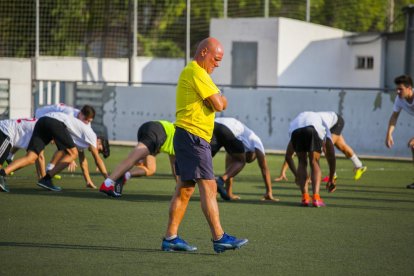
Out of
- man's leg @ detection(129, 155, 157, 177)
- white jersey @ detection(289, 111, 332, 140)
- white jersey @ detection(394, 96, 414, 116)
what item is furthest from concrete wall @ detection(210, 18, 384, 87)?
white jersey @ detection(289, 111, 332, 140)

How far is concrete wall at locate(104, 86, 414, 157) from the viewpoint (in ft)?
70.0

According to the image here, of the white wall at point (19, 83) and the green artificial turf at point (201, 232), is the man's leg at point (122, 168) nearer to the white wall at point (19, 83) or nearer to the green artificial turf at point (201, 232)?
the green artificial turf at point (201, 232)

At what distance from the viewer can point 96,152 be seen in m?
13.5

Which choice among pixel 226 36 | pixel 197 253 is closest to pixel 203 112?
pixel 197 253

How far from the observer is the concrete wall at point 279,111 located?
21.3m

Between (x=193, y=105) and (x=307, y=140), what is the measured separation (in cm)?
437

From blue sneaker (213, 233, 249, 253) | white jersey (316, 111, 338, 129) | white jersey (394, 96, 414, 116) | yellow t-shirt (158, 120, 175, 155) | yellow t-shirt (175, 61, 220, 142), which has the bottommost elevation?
blue sneaker (213, 233, 249, 253)

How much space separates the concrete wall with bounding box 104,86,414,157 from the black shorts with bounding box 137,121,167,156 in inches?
371

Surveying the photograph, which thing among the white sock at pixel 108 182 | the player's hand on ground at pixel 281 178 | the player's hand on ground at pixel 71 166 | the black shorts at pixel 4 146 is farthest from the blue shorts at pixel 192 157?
the player's hand on ground at pixel 281 178

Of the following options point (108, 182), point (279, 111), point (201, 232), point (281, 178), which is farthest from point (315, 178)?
point (279, 111)

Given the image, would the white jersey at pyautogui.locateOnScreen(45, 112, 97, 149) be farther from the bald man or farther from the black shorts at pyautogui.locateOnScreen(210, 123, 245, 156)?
the bald man

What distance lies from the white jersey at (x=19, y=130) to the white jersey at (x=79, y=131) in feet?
1.35

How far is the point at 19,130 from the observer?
13836 mm

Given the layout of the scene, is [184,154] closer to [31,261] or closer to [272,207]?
[31,261]
